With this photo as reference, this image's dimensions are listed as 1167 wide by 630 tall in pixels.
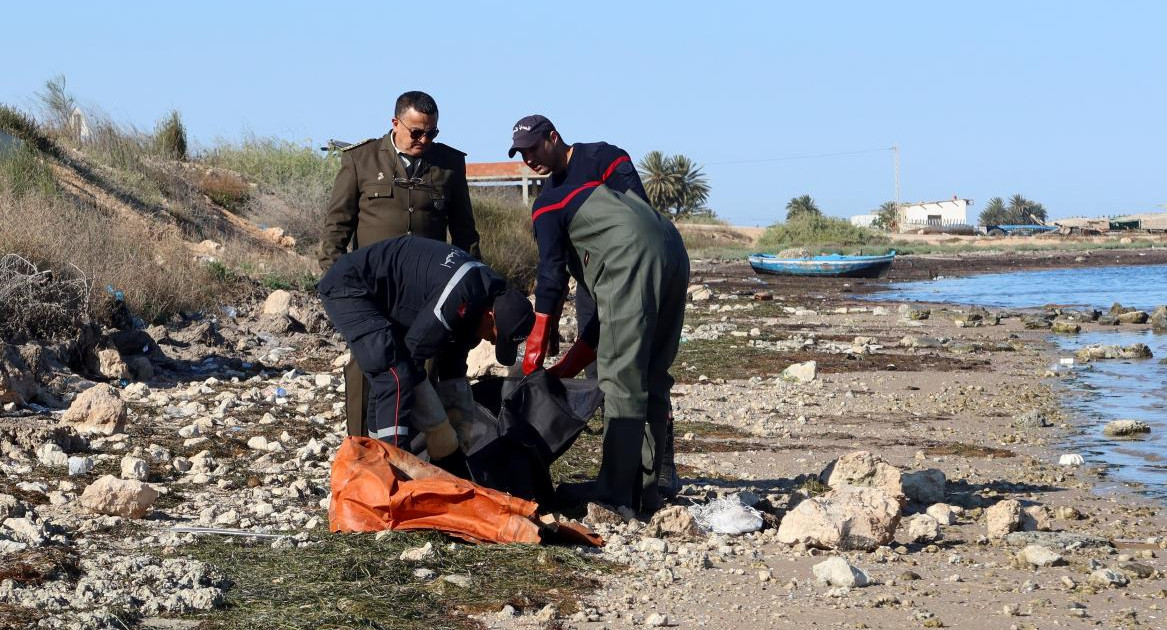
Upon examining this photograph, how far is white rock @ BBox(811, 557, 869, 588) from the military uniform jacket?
277cm

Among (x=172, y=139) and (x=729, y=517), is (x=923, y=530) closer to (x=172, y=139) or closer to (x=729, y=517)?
(x=729, y=517)

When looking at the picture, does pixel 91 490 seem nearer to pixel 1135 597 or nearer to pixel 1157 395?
pixel 1135 597

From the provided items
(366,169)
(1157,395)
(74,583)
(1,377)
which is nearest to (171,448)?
(1,377)

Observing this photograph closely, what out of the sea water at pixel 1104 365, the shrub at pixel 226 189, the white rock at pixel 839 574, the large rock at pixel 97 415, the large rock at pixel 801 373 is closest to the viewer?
the white rock at pixel 839 574

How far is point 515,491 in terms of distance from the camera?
5945 millimetres

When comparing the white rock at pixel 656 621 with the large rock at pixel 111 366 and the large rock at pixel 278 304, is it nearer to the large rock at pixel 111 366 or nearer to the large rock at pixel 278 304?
the large rock at pixel 111 366

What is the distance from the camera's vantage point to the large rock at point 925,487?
6656 mm

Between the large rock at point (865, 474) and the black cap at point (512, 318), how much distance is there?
1.90 meters

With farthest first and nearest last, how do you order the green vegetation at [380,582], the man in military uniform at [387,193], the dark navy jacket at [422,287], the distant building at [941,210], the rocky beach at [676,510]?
the distant building at [941,210] → the man in military uniform at [387,193] → the dark navy jacket at [422,287] → the rocky beach at [676,510] → the green vegetation at [380,582]

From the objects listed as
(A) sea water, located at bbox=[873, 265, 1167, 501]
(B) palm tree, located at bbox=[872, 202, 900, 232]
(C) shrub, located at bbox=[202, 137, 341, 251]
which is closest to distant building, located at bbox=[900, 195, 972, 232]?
(B) palm tree, located at bbox=[872, 202, 900, 232]

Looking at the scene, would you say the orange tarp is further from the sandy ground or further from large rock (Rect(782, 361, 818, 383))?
large rock (Rect(782, 361, 818, 383))

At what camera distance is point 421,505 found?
208 inches

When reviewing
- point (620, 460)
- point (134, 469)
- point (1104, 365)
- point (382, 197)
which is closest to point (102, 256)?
point (134, 469)

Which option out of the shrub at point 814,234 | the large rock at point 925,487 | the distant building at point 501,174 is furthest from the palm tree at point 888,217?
the large rock at point 925,487
